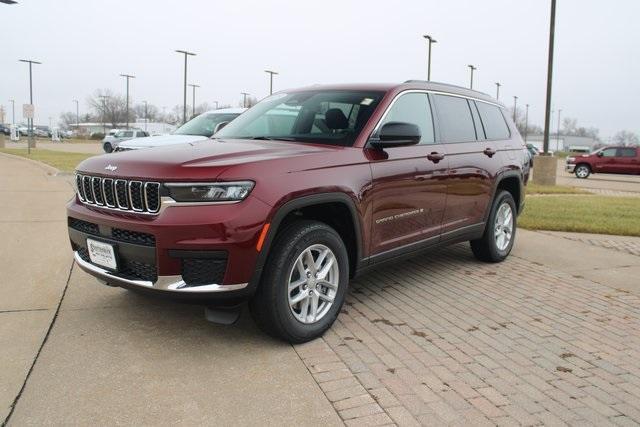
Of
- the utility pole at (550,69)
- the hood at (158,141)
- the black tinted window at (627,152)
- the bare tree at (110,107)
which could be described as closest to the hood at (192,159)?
the hood at (158,141)

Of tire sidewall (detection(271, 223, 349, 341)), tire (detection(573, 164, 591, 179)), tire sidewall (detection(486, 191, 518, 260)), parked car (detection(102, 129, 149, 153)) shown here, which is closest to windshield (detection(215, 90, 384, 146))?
tire sidewall (detection(271, 223, 349, 341))

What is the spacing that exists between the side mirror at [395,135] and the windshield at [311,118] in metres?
0.20

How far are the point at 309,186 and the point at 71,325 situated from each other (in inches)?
78.1

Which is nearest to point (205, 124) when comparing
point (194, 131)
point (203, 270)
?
point (194, 131)

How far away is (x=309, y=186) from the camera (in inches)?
143

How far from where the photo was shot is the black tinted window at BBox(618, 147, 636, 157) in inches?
1072

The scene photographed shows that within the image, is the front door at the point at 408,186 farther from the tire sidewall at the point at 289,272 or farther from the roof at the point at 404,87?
the tire sidewall at the point at 289,272

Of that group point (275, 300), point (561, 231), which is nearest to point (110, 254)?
point (275, 300)

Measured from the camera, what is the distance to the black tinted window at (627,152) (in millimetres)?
27225

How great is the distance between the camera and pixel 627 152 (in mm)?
27312

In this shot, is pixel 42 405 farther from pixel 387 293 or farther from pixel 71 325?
pixel 387 293

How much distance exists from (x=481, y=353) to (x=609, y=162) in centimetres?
2731

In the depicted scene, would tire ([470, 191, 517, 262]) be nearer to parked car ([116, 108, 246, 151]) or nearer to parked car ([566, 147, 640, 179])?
parked car ([116, 108, 246, 151])

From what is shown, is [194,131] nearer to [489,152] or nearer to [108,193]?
[489,152]
